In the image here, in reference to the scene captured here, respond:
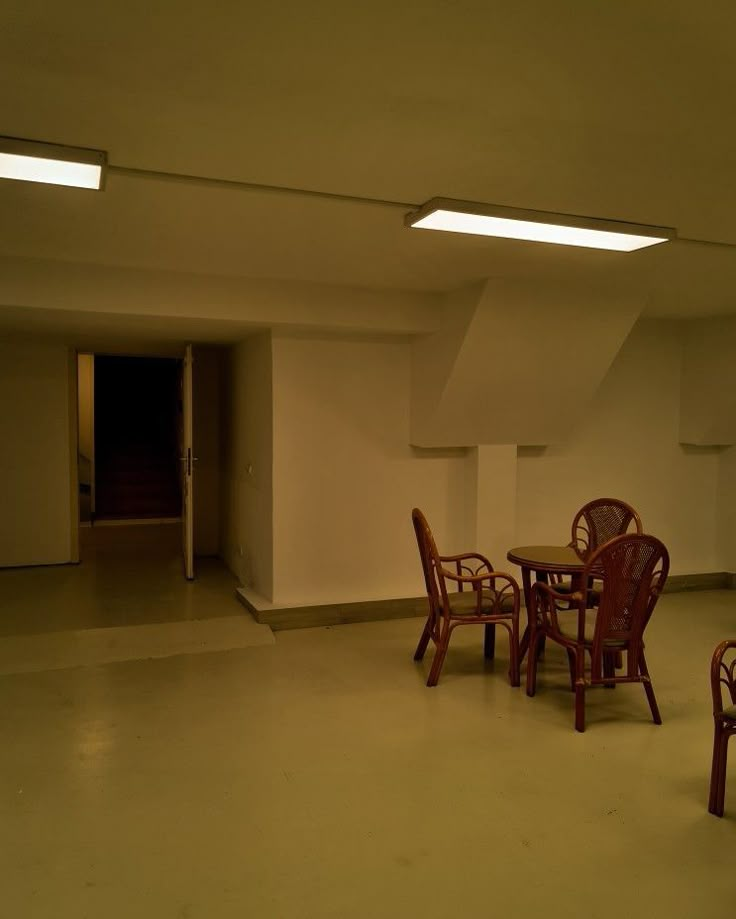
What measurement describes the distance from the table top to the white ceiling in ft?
5.66

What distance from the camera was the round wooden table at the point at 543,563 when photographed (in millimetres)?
3906

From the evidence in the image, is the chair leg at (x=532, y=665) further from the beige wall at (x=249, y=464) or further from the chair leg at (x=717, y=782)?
the beige wall at (x=249, y=464)

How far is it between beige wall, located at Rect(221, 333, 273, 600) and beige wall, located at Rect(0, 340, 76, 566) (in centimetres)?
156

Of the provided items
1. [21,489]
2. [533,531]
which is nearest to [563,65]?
[533,531]

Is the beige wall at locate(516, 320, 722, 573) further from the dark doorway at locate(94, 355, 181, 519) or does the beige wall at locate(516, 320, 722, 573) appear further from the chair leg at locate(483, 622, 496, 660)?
the dark doorway at locate(94, 355, 181, 519)

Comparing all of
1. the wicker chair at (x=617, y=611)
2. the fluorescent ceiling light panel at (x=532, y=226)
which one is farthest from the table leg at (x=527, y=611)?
the fluorescent ceiling light panel at (x=532, y=226)

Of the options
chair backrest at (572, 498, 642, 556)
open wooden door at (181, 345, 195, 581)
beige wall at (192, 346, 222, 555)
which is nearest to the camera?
chair backrest at (572, 498, 642, 556)

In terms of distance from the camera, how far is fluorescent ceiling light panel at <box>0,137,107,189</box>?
2.28 metres

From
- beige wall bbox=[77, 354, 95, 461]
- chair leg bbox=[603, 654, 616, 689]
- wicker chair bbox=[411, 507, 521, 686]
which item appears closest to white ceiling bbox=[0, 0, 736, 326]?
wicker chair bbox=[411, 507, 521, 686]

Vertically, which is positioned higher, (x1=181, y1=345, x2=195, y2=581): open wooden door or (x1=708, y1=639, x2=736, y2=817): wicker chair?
(x1=181, y1=345, x2=195, y2=581): open wooden door

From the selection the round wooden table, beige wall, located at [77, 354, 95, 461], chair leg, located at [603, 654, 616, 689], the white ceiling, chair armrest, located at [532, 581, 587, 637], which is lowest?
chair leg, located at [603, 654, 616, 689]

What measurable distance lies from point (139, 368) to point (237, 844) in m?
12.3

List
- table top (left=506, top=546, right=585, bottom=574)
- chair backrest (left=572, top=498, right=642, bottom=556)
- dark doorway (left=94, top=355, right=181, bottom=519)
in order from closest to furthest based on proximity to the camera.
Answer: table top (left=506, top=546, right=585, bottom=574) → chair backrest (left=572, top=498, right=642, bottom=556) → dark doorway (left=94, top=355, right=181, bottom=519)

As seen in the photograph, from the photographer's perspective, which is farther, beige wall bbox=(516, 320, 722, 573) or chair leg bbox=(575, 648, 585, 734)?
beige wall bbox=(516, 320, 722, 573)
